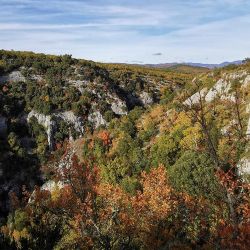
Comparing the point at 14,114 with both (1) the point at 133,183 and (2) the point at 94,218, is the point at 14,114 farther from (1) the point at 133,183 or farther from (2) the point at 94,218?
(2) the point at 94,218

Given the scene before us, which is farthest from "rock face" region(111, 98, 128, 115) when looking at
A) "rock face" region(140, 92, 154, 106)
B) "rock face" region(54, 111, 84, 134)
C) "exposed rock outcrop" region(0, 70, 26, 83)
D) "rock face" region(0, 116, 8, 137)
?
"rock face" region(0, 116, 8, 137)

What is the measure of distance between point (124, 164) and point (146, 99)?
2347 inches

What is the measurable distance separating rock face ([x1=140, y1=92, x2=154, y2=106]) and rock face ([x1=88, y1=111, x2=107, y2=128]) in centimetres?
2597

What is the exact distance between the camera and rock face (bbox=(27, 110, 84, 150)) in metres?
94.1

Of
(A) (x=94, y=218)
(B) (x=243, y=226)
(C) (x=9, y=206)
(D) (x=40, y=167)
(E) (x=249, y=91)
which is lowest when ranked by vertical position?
(C) (x=9, y=206)

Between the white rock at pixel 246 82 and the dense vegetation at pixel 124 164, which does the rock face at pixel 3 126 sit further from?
the white rock at pixel 246 82

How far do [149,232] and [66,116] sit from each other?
63.1 m

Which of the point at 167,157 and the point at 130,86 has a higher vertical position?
the point at 130,86

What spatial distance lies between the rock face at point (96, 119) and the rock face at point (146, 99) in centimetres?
2597

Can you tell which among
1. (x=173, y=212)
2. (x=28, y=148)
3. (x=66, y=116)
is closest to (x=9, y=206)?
(x=28, y=148)

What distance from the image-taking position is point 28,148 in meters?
92.5

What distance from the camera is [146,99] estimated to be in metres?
124

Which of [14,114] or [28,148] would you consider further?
[14,114]

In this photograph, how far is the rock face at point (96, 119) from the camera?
98188 mm
